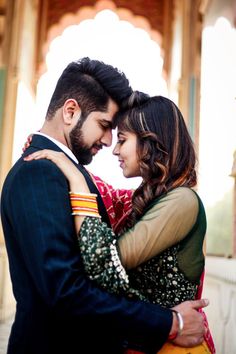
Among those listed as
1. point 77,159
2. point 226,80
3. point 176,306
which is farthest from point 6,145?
A: point 176,306

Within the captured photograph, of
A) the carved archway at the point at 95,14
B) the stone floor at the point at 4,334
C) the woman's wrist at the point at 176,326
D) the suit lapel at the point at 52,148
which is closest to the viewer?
the woman's wrist at the point at 176,326

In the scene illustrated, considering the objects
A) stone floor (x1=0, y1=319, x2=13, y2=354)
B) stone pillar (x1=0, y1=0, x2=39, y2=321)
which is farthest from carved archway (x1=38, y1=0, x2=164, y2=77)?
stone floor (x1=0, y1=319, x2=13, y2=354)

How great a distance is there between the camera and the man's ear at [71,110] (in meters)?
1.49

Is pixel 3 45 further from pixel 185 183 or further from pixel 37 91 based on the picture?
pixel 185 183

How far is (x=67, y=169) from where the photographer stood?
51.2 inches

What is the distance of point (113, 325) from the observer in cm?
120

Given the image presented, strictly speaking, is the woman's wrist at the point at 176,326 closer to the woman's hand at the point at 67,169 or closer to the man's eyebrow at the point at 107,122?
the woman's hand at the point at 67,169

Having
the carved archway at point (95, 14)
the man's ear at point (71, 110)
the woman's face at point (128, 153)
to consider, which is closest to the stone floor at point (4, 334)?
the woman's face at point (128, 153)

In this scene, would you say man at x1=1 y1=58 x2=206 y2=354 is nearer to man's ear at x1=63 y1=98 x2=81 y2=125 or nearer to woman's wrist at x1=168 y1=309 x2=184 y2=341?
woman's wrist at x1=168 y1=309 x2=184 y2=341

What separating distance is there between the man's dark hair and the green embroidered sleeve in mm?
423

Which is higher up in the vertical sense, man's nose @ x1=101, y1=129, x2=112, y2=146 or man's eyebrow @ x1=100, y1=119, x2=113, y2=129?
man's eyebrow @ x1=100, y1=119, x2=113, y2=129

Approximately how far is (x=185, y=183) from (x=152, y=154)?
136 millimetres

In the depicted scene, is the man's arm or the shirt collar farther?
the shirt collar

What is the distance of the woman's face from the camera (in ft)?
5.08
